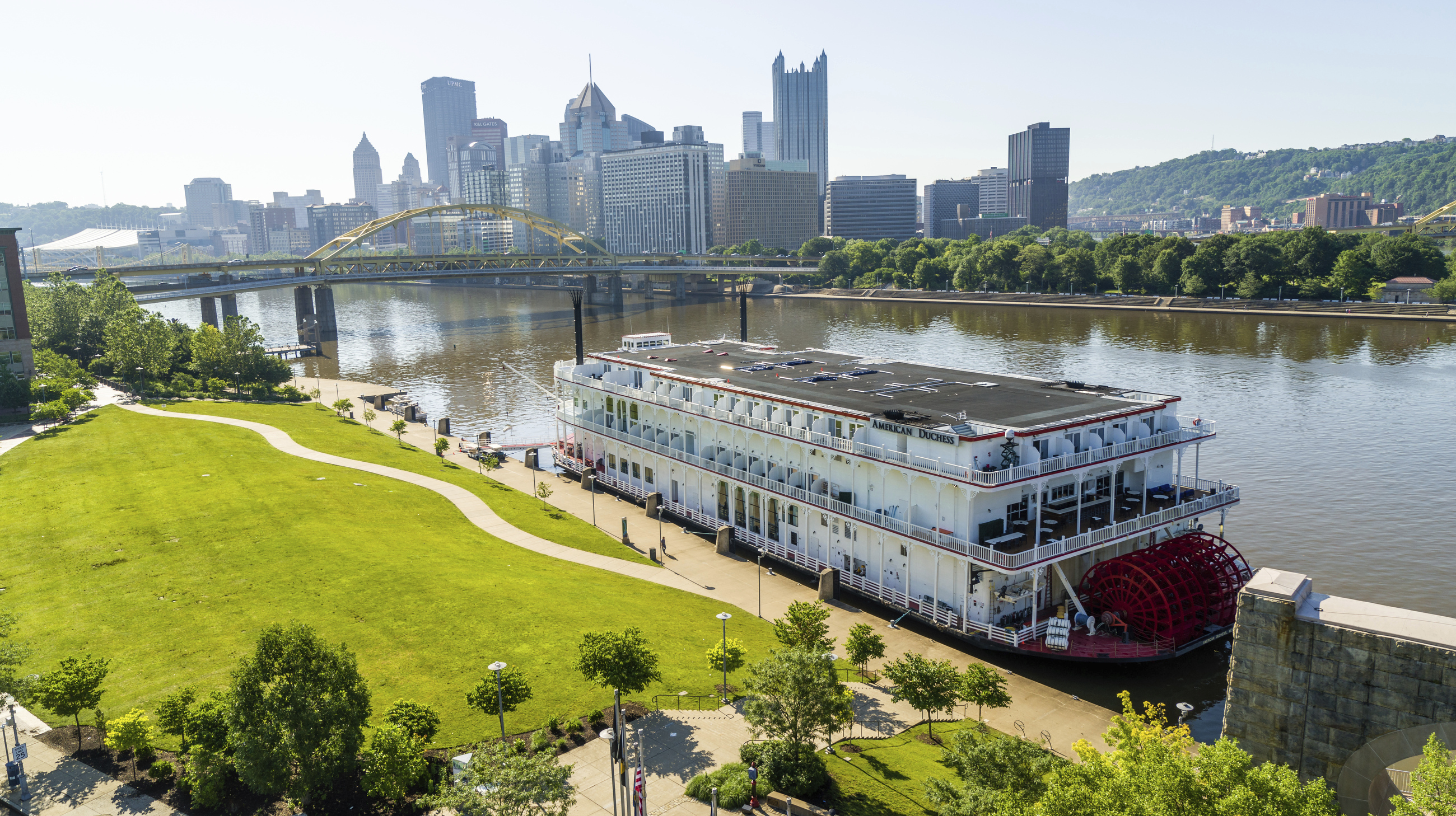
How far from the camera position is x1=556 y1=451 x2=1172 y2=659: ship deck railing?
123 ft

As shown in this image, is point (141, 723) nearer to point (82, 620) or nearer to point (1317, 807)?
point (82, 620)

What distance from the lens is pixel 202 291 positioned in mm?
151750

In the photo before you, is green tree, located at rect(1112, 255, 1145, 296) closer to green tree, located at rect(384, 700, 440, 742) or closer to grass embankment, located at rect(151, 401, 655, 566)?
grass embankment, located at rect(151, 401, 655, 566)

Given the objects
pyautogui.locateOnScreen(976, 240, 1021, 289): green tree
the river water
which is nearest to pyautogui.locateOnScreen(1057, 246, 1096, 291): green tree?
pyautogui.locateOnScreen(976, 240, 1021, 289): green tree

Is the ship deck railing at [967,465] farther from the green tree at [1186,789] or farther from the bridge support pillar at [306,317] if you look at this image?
the bridge support pillar at [306,317]

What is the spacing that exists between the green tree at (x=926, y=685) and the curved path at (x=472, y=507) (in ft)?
53.4

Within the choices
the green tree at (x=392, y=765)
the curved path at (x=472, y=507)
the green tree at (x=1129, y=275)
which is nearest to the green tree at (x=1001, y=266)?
the green tree at (x=1129, y=275)

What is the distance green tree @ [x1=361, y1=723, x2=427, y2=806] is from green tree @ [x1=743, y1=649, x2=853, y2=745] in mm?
9864

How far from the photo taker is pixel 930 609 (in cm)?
4078

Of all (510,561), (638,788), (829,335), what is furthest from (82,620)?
(829,335)

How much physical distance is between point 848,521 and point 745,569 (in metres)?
7.66

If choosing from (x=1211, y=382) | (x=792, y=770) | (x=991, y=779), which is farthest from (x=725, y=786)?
(x=1211, y=382)

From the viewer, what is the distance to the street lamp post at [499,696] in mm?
28391

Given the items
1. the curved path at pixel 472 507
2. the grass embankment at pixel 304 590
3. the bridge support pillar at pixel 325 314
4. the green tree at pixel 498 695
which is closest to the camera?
the green tree at pixel 498 695
